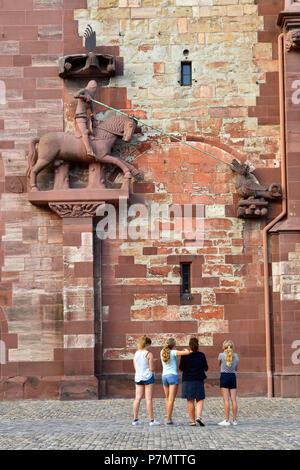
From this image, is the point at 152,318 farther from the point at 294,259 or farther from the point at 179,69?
the point at 179,69

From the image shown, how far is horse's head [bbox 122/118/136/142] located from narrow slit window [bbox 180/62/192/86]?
160cm

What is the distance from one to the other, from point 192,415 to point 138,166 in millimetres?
7473

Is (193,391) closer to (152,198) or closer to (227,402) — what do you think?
(227,402)

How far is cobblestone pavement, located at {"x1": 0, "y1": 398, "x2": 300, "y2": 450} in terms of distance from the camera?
39.0 feet

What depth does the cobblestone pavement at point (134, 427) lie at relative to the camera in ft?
39.0

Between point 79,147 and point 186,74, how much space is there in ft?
10.1

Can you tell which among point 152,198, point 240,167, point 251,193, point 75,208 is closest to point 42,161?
point 75,208

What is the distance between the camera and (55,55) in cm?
2006

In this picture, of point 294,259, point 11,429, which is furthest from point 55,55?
point 11,429

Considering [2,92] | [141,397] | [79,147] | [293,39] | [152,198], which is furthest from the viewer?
[2,92]

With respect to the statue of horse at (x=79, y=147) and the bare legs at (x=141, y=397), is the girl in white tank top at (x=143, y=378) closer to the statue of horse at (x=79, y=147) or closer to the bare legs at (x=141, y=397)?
the bare legs at (x=141, y=397)

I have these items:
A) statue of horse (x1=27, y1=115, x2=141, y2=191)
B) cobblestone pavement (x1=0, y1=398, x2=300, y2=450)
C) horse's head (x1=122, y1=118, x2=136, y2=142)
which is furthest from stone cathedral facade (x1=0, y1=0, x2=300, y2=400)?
cobblestone pavement (x1=0, y1=398, x2=300, y2=450)

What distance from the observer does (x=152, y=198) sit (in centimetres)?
1967

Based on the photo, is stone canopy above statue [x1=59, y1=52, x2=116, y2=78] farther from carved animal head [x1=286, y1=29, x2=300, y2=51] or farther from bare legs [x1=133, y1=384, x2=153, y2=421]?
bare legs [x1=133, y1=384, x2=153, y2=421]
